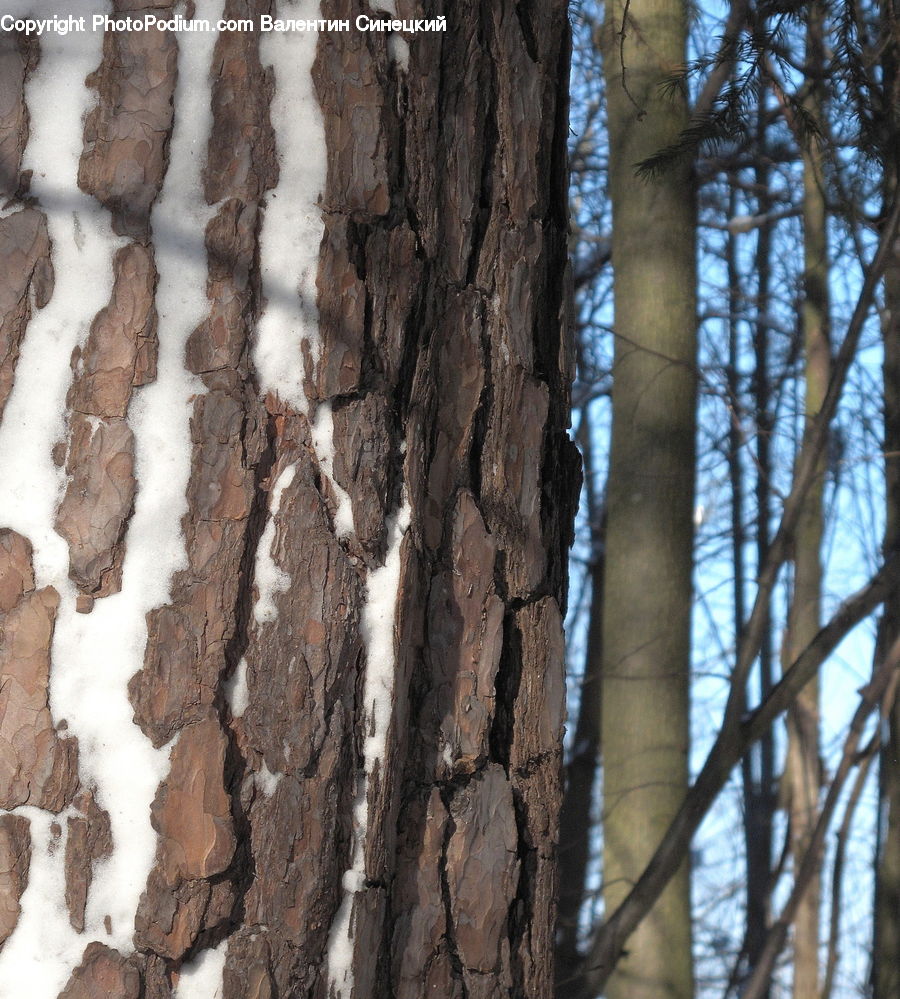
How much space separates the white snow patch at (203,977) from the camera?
21.3 inches

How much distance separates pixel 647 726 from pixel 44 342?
182cm

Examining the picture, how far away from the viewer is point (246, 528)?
1.83 ft

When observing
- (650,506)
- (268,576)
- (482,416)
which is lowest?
(268,576)

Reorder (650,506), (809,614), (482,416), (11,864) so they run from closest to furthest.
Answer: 1. (11,864)
2. (482,416)
3. (650,506)
4. (809,614)

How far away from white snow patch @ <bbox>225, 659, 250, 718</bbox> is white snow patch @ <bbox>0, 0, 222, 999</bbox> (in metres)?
0.05

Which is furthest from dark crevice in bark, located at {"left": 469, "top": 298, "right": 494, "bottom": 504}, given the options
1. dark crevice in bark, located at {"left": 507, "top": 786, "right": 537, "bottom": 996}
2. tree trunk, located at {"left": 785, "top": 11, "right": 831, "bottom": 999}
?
tree trunk, located at {"left": 785, "top": 11, "right": 831, "bottom": 999}

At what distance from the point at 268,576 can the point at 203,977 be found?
0.72 feet

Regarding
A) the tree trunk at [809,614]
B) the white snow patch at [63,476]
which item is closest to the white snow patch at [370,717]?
the white snow patch at [63,476]

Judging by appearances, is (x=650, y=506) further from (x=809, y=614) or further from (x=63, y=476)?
(x=63, y=476)

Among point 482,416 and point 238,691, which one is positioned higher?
point 482,416

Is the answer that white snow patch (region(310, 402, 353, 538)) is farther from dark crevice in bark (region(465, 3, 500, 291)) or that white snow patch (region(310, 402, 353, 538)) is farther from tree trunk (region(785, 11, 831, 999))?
tree trunk (region(785, 11, 831, 999))

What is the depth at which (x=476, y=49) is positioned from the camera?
671 mm

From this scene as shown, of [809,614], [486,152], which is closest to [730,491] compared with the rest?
[809,614]

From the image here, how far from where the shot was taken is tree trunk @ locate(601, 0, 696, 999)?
7.04 ft
